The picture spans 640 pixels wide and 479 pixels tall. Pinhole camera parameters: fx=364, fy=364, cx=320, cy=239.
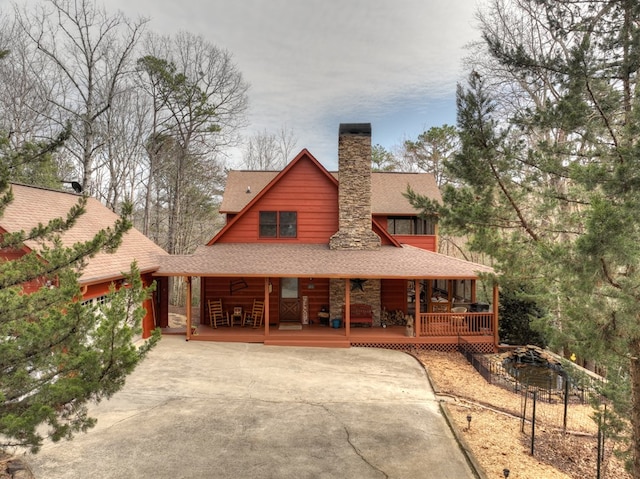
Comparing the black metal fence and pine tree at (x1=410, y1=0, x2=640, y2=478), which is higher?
pine tree at (x1=410, y1=0, x2=640, y2=478)

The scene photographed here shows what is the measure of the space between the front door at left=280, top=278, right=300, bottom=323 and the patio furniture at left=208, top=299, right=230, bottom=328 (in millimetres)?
2273

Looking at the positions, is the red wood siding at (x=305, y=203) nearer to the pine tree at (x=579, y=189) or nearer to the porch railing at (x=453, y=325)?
the porch railing at (x=453, y=325)

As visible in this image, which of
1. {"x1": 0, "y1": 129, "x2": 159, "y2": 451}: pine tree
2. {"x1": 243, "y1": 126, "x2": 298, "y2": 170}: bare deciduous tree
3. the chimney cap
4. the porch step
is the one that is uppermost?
{"x1": 243, "y1": 126, "x2": 298, "y2": 170}: bare deciduous tree

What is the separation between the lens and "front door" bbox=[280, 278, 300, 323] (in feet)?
49.1

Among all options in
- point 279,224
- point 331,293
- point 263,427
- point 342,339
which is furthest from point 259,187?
point 263,427

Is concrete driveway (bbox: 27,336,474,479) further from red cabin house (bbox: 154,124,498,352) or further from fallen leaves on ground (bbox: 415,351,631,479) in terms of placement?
Result: red cabin house (bbox: 154,124,498,352)

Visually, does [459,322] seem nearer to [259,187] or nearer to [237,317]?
[237,317]

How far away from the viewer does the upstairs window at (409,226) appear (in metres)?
19.1

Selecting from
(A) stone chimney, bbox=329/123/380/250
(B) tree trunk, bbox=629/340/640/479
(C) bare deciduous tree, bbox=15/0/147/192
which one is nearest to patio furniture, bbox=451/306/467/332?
(A) stone chimney, bbox=329/123/380/250

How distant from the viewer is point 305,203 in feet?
50.0

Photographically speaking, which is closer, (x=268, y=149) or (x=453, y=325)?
(x=453, y=325)

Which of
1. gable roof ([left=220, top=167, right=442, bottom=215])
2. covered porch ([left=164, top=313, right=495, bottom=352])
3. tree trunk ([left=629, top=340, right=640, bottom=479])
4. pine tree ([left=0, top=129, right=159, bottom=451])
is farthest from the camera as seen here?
gable roof ([left=220, top=167, right=442, bottom=215])

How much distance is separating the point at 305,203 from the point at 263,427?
32.3 ft

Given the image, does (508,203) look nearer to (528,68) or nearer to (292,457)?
(528,68)
